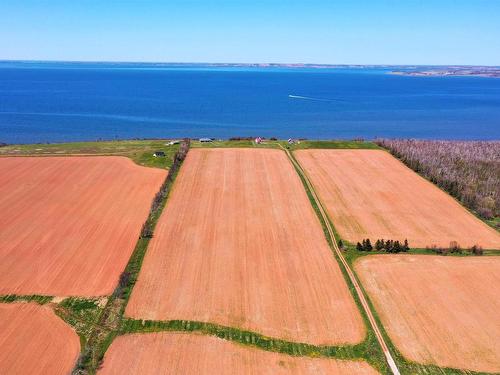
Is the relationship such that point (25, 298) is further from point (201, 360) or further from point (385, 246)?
point (385, 246)

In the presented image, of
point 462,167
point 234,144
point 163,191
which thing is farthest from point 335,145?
point 163,191

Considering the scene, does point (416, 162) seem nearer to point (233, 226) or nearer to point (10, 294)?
point (233, 226)

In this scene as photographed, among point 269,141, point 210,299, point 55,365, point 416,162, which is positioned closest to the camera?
point 55,365

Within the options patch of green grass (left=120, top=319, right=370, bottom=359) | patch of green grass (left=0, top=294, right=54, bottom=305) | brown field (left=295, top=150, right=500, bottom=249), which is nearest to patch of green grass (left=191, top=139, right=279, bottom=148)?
brown field (left=295, top=150, right=500, bottom=249)

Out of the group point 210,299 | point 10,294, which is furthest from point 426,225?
point 10,294

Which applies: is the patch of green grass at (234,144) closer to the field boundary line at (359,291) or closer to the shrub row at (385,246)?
the field boundary line at (359,291)

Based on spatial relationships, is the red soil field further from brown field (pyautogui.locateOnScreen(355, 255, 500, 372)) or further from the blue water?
the blue water
